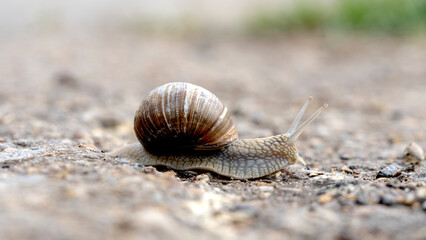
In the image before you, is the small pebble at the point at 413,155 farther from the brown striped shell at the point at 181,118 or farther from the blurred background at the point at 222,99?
the brown striped shell at the point at 181,118

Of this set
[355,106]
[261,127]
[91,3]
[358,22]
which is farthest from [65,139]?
[91,3]

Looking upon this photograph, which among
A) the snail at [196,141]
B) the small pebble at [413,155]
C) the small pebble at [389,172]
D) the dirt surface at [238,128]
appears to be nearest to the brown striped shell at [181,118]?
the snail at [196,141]

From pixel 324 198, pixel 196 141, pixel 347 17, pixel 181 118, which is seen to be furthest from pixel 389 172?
pixel 347 17

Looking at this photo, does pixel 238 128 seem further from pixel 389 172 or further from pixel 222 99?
pixel 389 172

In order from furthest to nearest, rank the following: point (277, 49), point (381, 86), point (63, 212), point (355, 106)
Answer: point (277, 49) → point (381, 86) → point (355, 106) → point (63, 212)

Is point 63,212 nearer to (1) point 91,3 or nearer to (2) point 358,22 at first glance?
(2) point 358,22

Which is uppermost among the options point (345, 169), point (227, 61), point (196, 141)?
point (227, 61)
